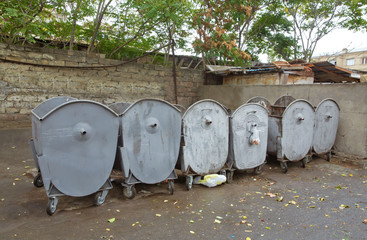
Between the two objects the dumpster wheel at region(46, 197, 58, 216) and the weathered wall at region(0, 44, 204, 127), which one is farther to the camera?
the weathered wall at region(0, 44, 204, 127)

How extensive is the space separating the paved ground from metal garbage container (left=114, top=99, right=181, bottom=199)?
328mm

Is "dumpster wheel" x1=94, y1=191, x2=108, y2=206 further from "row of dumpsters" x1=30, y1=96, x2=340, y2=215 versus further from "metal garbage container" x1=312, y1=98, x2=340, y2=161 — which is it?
"metal garbage container" x1=312, y1=98, x2=340, y2=161

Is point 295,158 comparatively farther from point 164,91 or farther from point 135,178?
point 164,91

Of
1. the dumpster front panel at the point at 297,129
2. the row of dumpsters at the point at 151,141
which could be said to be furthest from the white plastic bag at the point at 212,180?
the dumpster front panel at the point at 297,129

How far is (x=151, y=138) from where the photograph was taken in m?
3.59

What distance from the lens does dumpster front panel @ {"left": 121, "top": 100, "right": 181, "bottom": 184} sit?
11.3ft

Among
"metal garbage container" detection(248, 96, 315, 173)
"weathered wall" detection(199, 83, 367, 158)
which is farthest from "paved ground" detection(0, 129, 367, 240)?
"weathered wall" detection(199, 83, 367, 158)

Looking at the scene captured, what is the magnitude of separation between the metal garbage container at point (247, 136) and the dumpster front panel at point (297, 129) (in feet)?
1.83

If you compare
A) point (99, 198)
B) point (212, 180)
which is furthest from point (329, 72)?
point (99, 198)

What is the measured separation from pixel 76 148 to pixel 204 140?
186 centimetres

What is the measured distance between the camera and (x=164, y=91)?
9.02 m

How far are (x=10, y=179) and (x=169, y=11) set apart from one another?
5.47 metres

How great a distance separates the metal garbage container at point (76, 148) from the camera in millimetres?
2900

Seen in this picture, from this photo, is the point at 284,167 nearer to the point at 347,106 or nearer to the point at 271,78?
the point at 347,106
